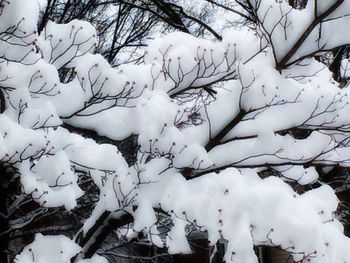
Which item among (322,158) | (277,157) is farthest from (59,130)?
(322,158)

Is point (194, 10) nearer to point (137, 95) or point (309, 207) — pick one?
point (137, 95)

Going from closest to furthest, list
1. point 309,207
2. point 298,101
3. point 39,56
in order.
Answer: point 309,207
point 39,56
point 298,101

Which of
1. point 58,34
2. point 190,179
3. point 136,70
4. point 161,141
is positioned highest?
point 58,34

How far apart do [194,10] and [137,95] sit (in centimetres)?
623

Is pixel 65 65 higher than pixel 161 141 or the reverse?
higher

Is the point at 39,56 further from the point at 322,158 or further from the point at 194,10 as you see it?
the point at 194,10

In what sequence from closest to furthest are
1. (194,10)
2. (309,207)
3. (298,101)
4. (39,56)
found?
(309,207) → (39,56) → (298,101) → (194,10)

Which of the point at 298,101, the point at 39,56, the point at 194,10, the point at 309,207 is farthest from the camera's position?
the point at 194,10

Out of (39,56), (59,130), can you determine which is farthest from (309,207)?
(39,56)

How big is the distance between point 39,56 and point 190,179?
143cm

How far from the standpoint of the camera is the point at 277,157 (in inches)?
160

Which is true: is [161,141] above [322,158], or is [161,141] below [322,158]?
above

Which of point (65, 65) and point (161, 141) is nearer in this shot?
point (161, 141)

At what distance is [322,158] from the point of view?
165 inches
